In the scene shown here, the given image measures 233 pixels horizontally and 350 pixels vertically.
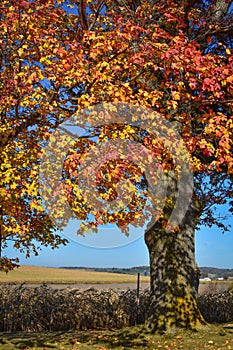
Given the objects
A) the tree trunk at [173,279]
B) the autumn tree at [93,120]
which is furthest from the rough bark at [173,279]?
the autumn tree at [93,120]

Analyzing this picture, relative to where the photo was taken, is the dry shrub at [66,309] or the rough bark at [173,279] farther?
the dry shrub at [66,309]

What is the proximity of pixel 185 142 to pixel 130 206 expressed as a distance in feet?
8.46

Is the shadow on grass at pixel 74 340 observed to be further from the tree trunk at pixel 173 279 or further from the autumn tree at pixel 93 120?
the autumn tree at pixel 93 120

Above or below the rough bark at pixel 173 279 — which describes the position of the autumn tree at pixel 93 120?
above

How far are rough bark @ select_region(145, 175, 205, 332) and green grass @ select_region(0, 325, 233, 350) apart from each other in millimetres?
483

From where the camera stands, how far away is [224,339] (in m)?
12.6

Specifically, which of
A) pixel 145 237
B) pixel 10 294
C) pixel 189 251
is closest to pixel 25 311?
pixel 10 294

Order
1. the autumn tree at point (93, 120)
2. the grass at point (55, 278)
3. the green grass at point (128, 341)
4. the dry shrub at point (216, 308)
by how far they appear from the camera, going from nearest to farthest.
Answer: the autumn tree at point (93, 120) → the green grass at point (128, 341) → the dry shrub at point (216, 308) → the grass at point (55, 278)

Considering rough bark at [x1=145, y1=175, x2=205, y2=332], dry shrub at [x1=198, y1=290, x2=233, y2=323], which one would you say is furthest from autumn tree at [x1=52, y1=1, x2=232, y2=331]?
dry shrub at [x1=198, y1=290, x2=233, y2=323]

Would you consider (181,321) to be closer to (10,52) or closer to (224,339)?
(224,339)

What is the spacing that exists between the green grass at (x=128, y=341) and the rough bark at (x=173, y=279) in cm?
48

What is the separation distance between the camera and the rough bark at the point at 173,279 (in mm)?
13617

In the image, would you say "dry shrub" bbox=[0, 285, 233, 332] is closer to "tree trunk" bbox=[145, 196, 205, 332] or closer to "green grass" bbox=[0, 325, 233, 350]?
"green grass" bbox=[0, 325, 233, 350]

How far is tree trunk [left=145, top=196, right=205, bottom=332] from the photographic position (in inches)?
536
